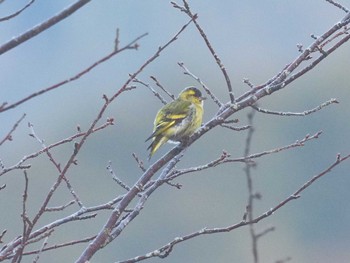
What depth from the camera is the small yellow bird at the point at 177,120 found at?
919 cm

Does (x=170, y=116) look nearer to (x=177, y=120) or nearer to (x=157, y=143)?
(x=177, y=120)

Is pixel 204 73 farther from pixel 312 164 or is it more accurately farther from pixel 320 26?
pixel 312 164

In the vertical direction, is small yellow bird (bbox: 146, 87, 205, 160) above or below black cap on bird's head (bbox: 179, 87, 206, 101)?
below

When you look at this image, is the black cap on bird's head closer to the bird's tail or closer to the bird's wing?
the bird's wing

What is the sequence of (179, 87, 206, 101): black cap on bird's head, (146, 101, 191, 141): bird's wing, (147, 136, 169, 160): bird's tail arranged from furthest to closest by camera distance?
(179, 87, 206, 101): black cap on bird's head
(146, 101, 191, 141): bird's wing
(147, 136, 169, 160): bird's tail

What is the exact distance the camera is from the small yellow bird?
9.19 meters

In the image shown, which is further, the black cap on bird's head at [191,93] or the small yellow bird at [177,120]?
the black cap on bird's head at [191,93]

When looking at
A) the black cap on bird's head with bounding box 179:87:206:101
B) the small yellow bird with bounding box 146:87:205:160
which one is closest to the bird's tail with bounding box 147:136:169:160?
the small yellow bird with bounding box 146:87:205:160

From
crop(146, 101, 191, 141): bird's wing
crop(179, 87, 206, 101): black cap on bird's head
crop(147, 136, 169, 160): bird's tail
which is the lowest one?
crop(147, 136, 169, 160): bird's tail

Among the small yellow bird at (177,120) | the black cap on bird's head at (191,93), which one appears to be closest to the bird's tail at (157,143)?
the small yellow bird at (177,120)

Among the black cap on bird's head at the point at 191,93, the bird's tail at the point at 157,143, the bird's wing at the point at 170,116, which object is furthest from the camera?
the black cap on bird's head at the point at 191,93

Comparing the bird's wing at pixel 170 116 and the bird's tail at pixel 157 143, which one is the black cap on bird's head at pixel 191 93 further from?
the bird's tail at pixel 157 143

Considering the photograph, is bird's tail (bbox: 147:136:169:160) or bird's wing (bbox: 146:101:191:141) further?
bird's wing (bbox: 146:101:191:141)

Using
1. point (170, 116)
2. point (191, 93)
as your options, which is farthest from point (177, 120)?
point (191, 93)
